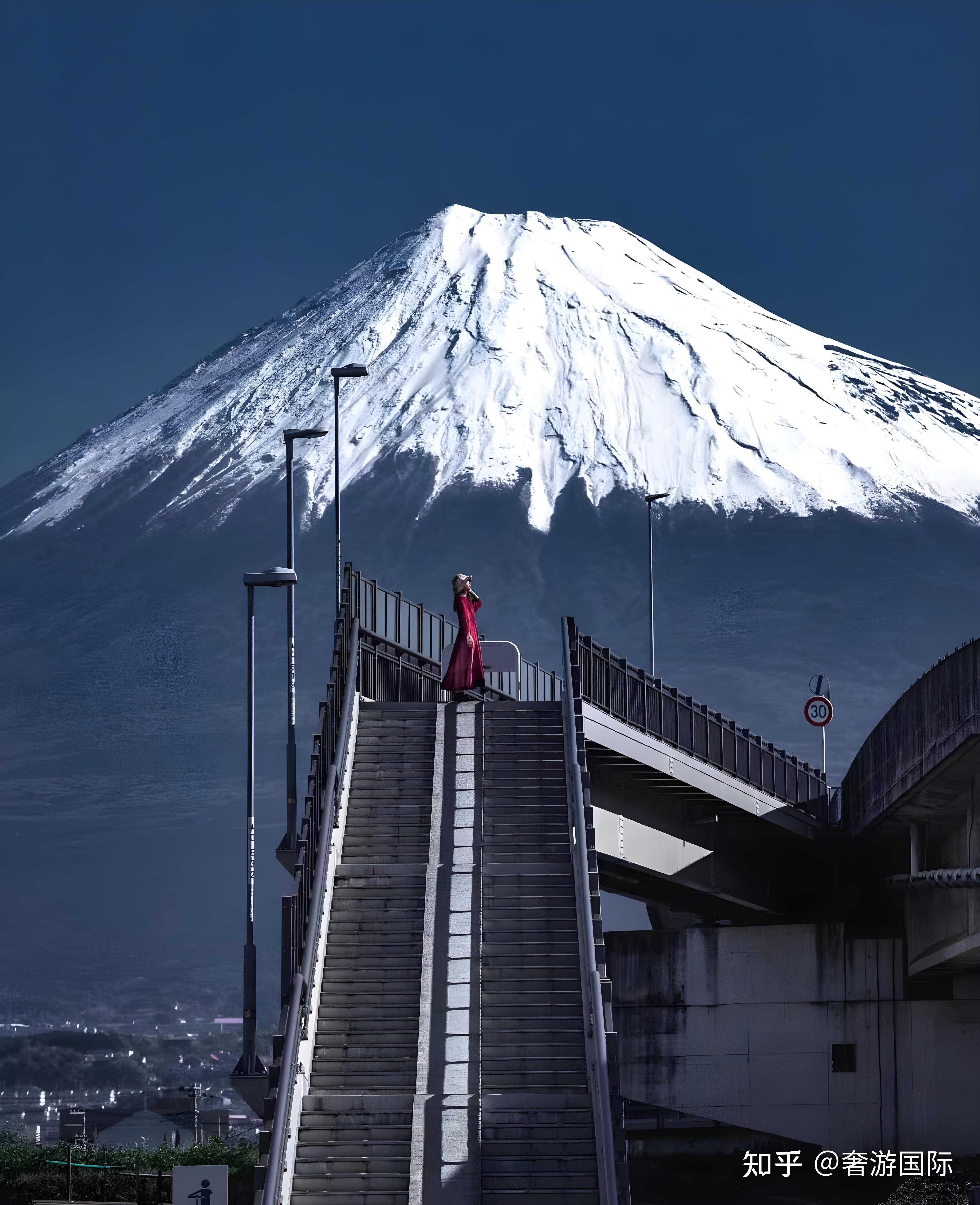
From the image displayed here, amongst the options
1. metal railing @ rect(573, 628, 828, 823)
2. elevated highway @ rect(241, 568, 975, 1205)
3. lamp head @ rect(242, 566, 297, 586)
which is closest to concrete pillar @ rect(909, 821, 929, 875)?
metal railing @ rect(573, 628, 828, 823)

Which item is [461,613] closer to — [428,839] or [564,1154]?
[428,839]

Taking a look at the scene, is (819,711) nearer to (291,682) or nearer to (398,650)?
(398,650)

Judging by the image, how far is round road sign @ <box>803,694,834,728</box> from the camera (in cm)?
4128

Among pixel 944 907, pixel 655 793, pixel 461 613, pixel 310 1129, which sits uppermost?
pixel 461 613

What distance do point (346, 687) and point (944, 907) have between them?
38.6 ft

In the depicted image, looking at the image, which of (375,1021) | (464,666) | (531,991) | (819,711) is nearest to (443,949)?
(531,991)

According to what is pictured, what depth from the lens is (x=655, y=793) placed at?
33.9m

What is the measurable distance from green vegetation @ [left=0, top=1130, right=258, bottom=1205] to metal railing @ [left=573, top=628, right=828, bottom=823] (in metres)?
9.79

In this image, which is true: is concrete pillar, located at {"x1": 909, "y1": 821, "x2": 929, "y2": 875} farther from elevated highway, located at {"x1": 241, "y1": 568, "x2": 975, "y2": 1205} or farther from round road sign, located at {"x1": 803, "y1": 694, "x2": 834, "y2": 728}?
round road sign, located at {"x1": 803, "y1": 694, "x2": 834, "y2": 728}

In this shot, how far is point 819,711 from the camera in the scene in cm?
4175

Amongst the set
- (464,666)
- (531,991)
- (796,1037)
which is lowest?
(796,1037)

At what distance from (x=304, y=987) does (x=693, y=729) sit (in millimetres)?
15457

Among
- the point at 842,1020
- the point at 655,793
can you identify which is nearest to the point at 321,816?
the point at 655,793

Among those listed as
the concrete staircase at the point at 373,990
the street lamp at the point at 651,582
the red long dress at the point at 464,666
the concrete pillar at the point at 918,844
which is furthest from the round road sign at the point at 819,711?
the concrete staircase at the point at 373,990
